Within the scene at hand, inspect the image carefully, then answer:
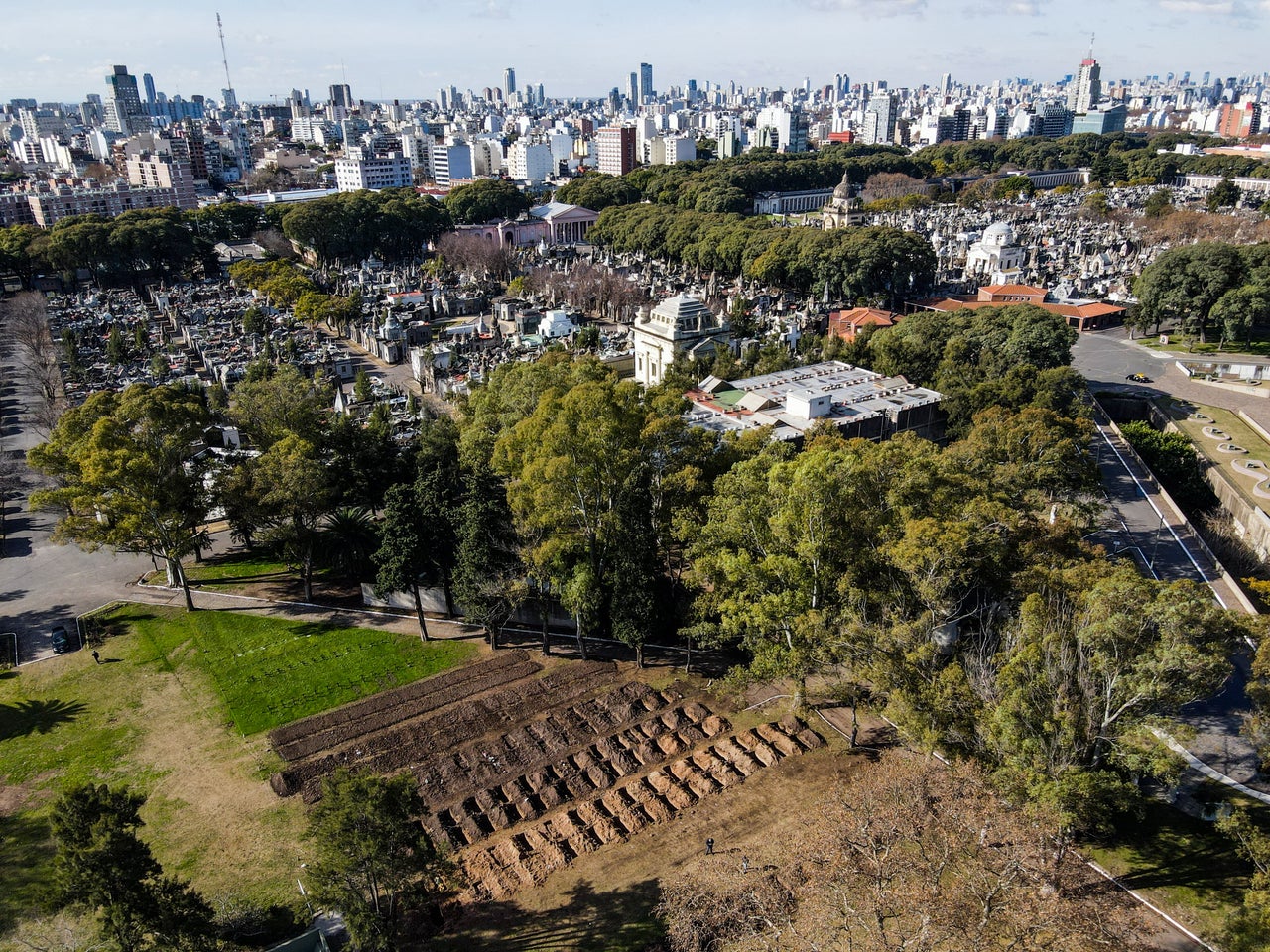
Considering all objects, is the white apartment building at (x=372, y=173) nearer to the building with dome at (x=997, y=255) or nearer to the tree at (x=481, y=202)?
the tree at (x=481, y=202)

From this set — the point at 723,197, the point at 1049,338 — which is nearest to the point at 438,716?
the point at 1049,338

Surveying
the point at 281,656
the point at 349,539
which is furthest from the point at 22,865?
the point at 349,539

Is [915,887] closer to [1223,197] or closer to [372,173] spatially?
[1223,197]

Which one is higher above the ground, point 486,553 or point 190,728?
point 486,553

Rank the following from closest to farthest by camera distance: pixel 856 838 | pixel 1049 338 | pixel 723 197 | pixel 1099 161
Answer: pixel 856 838, pixel 1049 338, pixel 723 197, pixel 1099 161

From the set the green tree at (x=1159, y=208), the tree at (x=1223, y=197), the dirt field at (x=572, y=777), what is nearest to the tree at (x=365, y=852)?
the dirt field at (x=572, y=777)

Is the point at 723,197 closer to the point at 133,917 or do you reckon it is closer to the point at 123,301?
the point at 123,301
